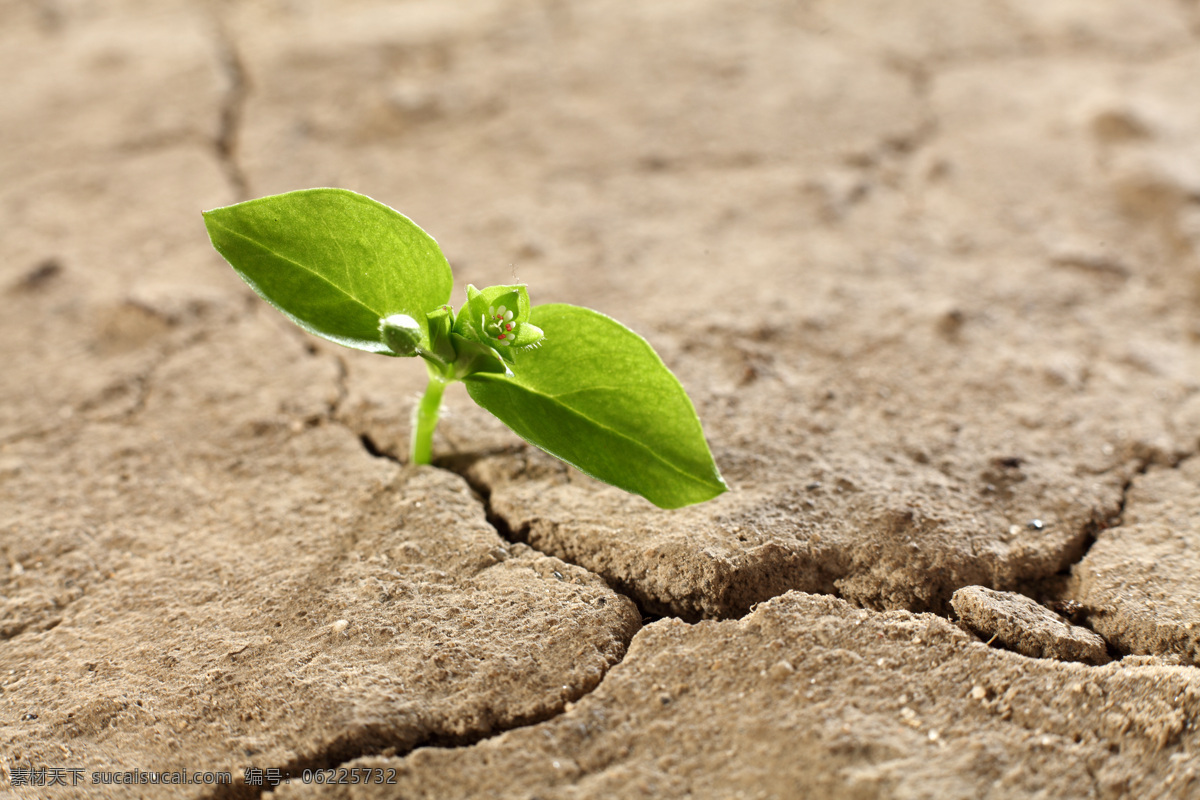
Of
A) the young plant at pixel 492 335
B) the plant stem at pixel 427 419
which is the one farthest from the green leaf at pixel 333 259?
the plant stem at pixel 427 419

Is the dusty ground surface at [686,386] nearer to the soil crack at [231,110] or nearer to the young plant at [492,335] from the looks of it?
the soil crack at [231,110]

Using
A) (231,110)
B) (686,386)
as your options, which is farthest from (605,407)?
(231,110)

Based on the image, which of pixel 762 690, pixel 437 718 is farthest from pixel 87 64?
pixel 762 690

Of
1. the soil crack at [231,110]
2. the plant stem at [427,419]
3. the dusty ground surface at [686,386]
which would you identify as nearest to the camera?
the dusty ground surface at [686,386]

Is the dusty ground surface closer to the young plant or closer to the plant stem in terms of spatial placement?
the plant stem

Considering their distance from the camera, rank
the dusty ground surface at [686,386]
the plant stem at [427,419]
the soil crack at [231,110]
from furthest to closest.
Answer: the soil crack at [231,110] < the plant stem at [427,419] < the dusty ground surface at [686,386]

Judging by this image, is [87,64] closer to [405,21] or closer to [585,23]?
[405,21]

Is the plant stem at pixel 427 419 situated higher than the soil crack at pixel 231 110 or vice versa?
the soil crack at pixel 231 110

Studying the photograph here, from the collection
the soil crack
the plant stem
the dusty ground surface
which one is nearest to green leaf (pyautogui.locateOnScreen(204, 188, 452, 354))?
the plant stem
